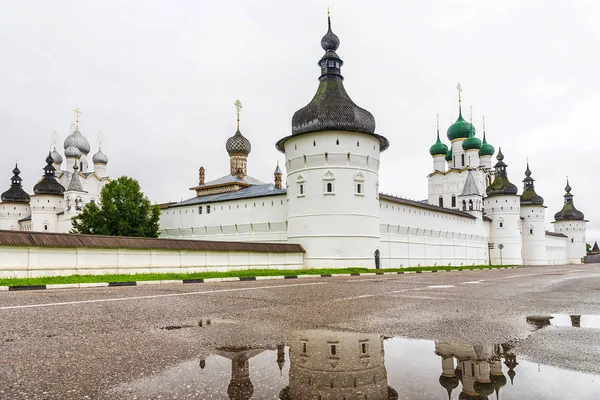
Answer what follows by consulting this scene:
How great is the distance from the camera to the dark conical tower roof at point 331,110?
2586cm

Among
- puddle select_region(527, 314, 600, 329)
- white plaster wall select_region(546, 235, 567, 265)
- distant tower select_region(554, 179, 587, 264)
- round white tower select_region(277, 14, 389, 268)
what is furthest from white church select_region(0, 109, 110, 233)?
distant tower select_region(554, 179, 587, 264)

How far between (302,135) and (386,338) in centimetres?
2268

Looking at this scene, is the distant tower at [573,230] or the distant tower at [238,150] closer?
the distant tower at [238,150]

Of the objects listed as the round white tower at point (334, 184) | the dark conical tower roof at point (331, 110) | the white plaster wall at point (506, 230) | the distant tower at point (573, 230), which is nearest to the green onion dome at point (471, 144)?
the white plaster wall at point (506, 230)

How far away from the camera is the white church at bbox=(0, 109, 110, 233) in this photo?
170 ft

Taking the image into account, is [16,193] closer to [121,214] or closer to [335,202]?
[121,214]

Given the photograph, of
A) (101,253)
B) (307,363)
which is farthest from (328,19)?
(307,363)

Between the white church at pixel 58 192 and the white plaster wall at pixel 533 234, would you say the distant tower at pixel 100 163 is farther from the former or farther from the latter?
the white plaster wall at pixel 533 234

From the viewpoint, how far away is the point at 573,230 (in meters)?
75.9

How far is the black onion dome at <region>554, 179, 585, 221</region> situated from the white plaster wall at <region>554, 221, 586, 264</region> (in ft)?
2.32

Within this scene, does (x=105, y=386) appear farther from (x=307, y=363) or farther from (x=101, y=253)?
(x=101, y=253)

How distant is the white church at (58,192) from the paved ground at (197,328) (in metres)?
46.7

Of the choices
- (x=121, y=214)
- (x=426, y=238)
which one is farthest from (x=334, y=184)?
(x=121, y=214)

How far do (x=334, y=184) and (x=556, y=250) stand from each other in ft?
189
